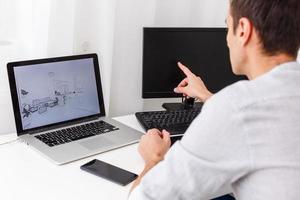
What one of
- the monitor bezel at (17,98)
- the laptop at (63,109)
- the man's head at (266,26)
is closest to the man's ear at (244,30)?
the man's head at (266,26)

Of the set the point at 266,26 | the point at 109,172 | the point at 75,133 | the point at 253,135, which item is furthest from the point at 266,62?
the point at 75,133

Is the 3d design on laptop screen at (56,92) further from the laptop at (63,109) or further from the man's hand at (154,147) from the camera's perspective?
the man's hand at (154,147)

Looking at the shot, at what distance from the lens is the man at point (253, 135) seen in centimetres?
80

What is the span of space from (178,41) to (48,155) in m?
0.74

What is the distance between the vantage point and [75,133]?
1521mm

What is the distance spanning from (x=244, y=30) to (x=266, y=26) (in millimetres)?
51

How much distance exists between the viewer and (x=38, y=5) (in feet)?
4.99

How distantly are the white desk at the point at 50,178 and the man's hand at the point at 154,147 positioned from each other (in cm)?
11

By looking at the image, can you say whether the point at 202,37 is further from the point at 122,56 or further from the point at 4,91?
the point at 4,91

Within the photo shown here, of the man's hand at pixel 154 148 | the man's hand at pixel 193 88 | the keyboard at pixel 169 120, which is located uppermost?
the man's hand at pixel 193 88

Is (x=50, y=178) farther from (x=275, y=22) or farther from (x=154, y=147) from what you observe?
(x=275, y=22)

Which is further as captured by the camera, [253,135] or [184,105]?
[184,105]

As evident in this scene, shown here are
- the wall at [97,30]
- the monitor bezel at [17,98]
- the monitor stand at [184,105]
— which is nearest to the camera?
the monitor bezel at [17,98]

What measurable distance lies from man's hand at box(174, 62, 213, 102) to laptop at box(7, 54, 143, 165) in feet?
0.80
